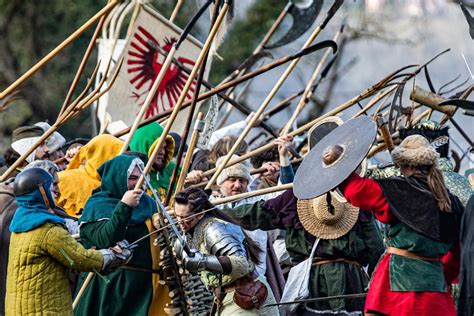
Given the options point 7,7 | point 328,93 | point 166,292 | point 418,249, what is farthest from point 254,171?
point 7,7

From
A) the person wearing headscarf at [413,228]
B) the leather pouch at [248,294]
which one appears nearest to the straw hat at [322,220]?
the leather pouch at [248,294]

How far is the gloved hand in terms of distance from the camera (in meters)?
8.50

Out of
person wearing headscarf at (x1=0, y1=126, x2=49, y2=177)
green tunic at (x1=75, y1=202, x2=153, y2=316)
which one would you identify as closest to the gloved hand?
green tunic at (x1=75, y1=202, x2=153, y2=316)

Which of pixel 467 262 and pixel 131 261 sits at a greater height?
pixel 131 261

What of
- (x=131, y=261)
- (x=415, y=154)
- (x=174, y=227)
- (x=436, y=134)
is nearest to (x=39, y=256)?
(x=174, y=227)

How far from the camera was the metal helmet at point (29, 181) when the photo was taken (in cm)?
840

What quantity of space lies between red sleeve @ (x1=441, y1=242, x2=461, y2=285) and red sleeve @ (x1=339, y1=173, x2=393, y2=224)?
0.58 meters

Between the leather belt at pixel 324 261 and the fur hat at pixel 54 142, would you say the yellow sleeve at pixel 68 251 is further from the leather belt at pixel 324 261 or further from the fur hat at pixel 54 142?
the fur hat at pixel 54 142

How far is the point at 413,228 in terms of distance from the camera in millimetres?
8484

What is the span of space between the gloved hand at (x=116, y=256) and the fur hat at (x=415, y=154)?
64.2 inches

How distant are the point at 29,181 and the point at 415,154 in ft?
7.16

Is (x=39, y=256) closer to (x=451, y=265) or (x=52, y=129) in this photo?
(x=52, y=129)

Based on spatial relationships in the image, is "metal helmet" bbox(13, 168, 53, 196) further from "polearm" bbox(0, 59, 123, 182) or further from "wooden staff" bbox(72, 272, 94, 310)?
"polearm" bbox(0, 59, 123, 182)

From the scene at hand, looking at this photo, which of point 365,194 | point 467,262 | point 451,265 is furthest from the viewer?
point 451,265
